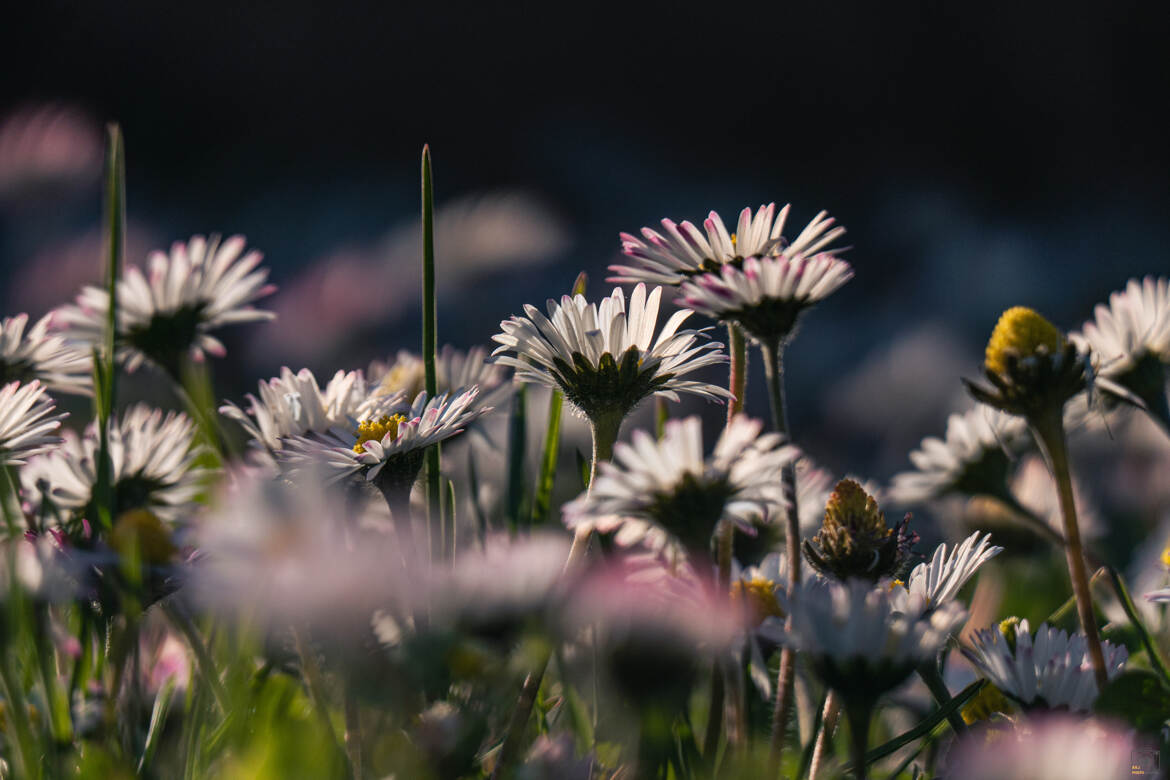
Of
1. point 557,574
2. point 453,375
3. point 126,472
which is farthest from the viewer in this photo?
point 453,375

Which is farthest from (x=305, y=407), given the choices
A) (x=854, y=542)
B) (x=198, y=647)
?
(x=854, y=542)

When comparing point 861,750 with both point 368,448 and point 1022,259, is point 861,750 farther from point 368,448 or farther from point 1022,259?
point 1022,259

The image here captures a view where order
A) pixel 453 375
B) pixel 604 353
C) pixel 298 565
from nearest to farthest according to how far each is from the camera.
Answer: pixel 298 565 → pixel 604 353 → pixel 453 375

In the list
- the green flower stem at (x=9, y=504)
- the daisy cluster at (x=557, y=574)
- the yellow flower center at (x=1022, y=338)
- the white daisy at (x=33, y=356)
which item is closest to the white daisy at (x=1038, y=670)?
the daisy cluster at (x=557, y=574)

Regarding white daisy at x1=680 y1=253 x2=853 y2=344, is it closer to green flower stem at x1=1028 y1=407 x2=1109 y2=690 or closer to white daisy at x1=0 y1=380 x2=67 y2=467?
green flower stem at x1=1028 y1=407 x2=1109 y2=690

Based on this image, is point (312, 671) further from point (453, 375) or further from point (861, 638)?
point (453, 375)

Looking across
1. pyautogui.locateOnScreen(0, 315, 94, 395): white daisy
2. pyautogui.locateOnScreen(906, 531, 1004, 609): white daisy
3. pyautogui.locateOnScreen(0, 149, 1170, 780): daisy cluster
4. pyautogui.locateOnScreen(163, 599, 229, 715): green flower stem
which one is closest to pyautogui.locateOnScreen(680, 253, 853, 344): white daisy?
pyautogui.locateOnScreen(0, 149, 1170, 780): daisy cluster
